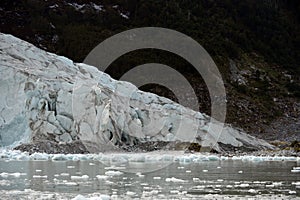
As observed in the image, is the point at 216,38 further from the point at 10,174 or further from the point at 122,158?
the point at 10,174

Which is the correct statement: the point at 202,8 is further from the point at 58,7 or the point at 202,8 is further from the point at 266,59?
the point at 58,7

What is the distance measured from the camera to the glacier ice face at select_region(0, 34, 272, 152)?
2477cm

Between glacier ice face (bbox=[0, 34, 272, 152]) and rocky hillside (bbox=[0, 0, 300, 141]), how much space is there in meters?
15.1

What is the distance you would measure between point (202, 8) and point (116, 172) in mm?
47618

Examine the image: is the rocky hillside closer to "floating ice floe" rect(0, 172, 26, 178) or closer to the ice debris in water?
the ice debris in water

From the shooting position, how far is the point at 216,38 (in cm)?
5603

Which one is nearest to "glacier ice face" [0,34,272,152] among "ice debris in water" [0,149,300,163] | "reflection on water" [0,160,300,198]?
"ice debris in water" [0,149,300,163]

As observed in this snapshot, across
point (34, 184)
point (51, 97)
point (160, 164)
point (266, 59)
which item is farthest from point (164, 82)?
point (34, 184)

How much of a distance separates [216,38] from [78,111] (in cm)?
3267

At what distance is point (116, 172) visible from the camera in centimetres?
1564

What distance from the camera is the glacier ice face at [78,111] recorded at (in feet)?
81.3

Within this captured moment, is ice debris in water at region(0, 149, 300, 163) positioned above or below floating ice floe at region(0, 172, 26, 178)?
above

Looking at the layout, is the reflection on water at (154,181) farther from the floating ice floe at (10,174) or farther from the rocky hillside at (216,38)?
the rocky hillside at (216,38)

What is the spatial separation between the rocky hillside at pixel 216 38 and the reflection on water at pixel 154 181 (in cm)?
2546
